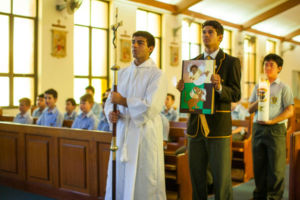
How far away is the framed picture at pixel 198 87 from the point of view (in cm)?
279

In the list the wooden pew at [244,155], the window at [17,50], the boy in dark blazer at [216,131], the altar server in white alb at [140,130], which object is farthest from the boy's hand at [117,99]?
the window at [17,50]

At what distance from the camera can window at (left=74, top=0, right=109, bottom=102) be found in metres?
10.5

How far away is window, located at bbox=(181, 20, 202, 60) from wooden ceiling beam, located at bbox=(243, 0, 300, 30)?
9.18 ft

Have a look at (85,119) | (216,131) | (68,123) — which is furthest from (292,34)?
(216,131)

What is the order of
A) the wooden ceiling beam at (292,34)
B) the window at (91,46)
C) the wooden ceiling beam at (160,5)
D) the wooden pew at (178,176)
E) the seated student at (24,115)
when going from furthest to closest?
the wooden ceiling beam at (292,34)
the wooden ceiling beam at (160,5)
the window at (91,46)
the seated student at (24,115)
the wooden pew at (178,176)

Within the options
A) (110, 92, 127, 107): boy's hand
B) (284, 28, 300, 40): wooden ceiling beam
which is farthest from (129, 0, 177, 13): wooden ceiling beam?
(284, 28, 300, 40): wooden ceiling beam

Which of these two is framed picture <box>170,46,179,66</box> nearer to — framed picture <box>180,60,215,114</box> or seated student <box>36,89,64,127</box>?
seated student <box>36,89,64,127</box>

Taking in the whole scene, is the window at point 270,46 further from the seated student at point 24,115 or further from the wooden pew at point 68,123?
the seated student at point 24,115

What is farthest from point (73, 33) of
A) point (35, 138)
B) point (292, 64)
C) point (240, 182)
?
point (292, 64)

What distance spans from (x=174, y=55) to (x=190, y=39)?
1.43m

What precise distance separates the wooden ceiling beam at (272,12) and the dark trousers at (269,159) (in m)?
11.8

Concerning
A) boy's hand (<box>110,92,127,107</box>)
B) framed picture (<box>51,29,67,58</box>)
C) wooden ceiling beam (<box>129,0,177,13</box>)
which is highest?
wooden ceiling beam (<box>129,0,177,13</box>)

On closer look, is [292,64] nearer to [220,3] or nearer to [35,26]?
[220,3]

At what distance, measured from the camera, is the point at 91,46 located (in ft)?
35.7
